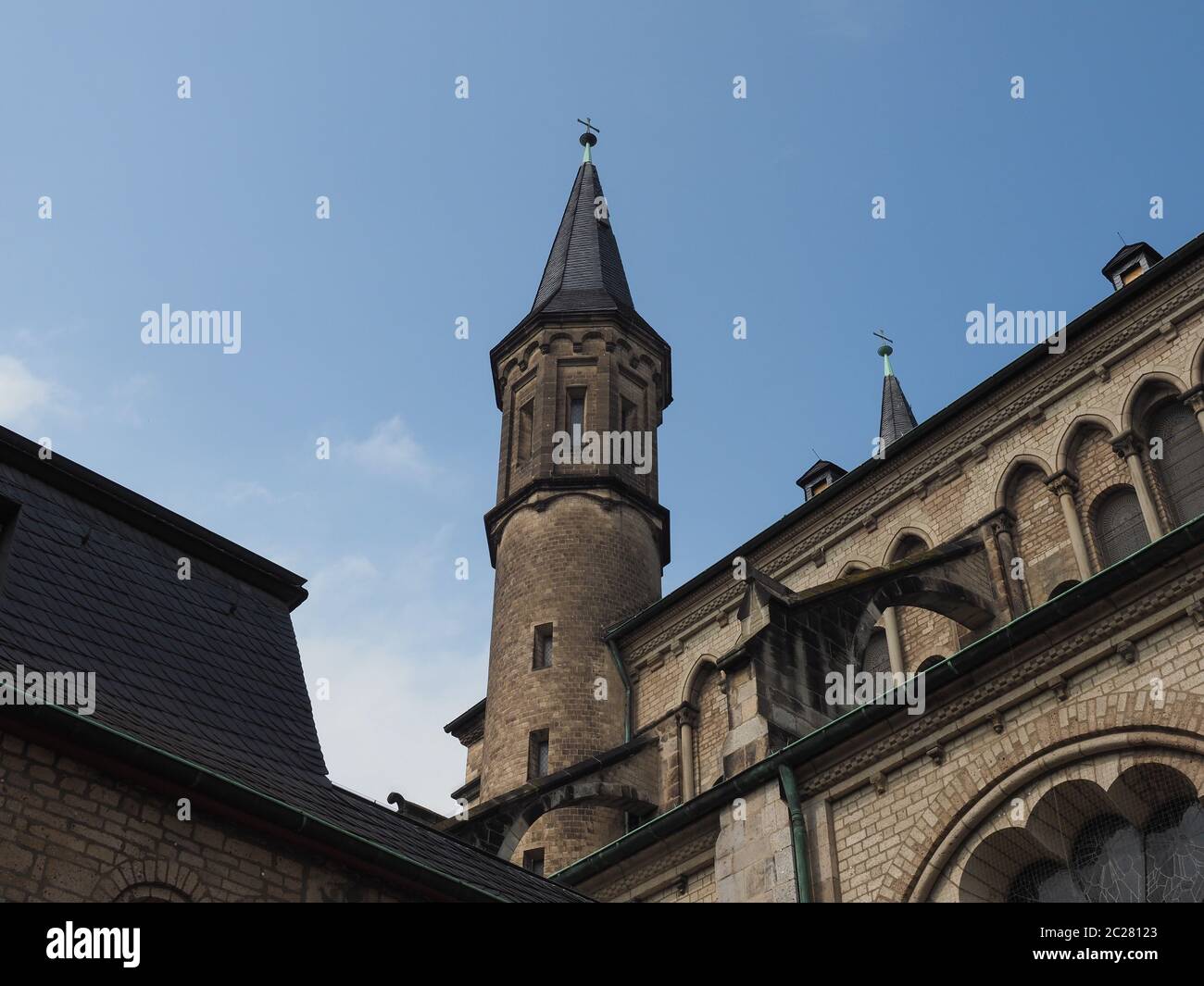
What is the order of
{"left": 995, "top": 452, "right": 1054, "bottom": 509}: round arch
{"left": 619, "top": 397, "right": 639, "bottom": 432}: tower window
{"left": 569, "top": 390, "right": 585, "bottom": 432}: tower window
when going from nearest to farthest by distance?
{"left": 995, "top": 452, "right": 1054, "bottom": 509}: round arch → {"left": 569, "top": 390, "right": 585, "bottom": 432}: tower window → {"left": 619, "top": 397, "right": 639, "bottom": 432}: tower window

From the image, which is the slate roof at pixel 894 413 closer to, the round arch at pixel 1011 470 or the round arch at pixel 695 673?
the round arch at pixel 695 673

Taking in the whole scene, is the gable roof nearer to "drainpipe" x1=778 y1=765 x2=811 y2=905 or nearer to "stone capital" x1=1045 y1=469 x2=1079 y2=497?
"stone capital" x1=1045 y1=469 x2=1079 y2=497

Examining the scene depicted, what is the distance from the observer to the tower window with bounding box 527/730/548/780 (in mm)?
23062

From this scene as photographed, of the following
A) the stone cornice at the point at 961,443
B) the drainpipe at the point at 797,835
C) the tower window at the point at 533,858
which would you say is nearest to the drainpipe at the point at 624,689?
the stone cornice at the point at 961,443

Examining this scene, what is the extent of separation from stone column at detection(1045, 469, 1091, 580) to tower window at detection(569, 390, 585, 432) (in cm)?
1121

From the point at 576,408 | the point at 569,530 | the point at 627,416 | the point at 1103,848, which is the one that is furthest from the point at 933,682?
the point at 627,416

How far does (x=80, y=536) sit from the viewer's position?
12.2m

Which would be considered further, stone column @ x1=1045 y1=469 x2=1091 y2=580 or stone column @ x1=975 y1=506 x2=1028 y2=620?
stone column @ x1=975 y1=506 x2=1028 y2=620

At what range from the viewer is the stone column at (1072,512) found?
17.7 metres

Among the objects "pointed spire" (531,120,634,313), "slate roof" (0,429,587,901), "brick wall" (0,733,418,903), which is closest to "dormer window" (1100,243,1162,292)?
"pointed spire" (531,120,634,313)

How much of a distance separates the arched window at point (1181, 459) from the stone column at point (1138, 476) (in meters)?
0.22
